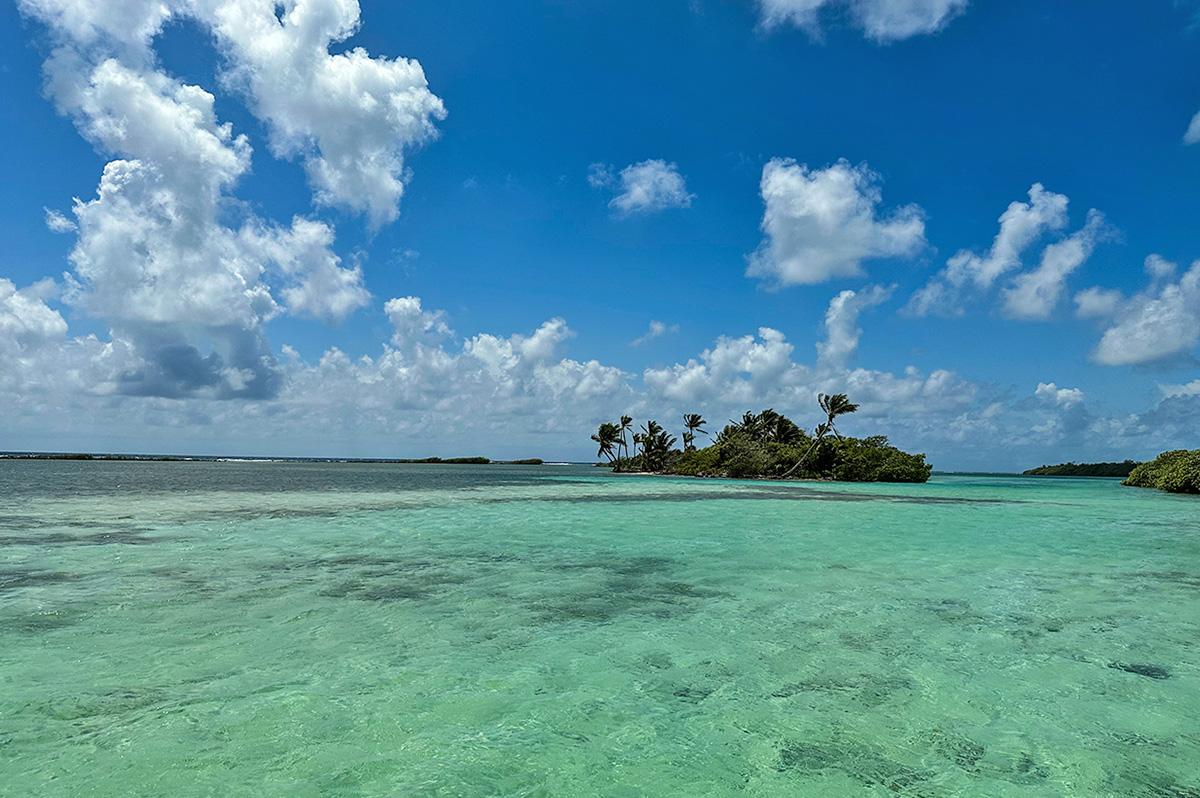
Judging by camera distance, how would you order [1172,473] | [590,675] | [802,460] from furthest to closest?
[802,460] < [1172,473] < [590,675]

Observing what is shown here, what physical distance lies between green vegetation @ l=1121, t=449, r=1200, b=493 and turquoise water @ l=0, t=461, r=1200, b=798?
48.5 m

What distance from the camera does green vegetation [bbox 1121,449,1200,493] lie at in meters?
48.5

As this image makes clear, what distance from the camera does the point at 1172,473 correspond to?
52.8m

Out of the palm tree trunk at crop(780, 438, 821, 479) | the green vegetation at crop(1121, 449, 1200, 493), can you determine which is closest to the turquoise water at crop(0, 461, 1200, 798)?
the green vegetation at crop(1121, 449, 1200, 493)

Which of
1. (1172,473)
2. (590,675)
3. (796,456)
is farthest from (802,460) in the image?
(590,675)

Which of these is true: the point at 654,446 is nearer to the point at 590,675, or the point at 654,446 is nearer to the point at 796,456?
the point at 796,456

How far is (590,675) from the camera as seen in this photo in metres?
6.12

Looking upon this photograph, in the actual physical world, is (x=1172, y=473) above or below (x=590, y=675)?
above

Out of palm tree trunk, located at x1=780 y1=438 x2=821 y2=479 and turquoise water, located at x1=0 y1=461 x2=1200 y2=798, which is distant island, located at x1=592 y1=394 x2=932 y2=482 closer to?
palm tree trunk, located at x1=780 y1=438 x2=821 y2=479

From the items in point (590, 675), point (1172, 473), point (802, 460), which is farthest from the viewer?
point (802, 460)

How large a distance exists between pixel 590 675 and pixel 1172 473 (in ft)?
223

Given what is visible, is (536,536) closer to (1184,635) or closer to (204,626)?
(204,626)

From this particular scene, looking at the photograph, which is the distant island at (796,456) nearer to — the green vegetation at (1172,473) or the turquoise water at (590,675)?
the green vegetation at (1172,473)

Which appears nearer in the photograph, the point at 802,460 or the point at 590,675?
the point at 590,675
